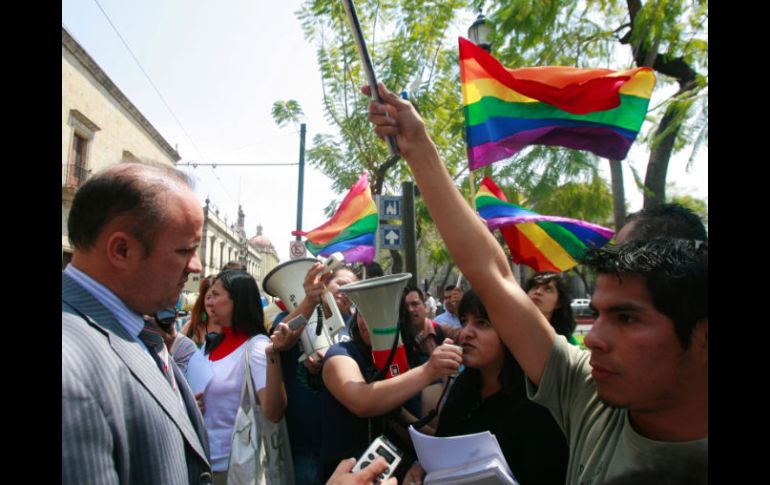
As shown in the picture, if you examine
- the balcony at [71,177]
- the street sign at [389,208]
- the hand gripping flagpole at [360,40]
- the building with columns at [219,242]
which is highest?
the balcony at [71,177]

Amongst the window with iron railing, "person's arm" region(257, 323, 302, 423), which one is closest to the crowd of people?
"person's arm" region(257, 323, 302, 423)

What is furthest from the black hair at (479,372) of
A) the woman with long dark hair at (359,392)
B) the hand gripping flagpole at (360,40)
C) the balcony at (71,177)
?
the balcony at (71,177)

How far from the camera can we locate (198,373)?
291 cm

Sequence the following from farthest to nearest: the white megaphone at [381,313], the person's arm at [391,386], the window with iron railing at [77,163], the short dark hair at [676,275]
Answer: the window with iron railing at [77,163], the white megaphone at [381,313], the person's arm at [391,386], the short dark hair at [676,275]

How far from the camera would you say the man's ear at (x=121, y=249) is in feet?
4.32

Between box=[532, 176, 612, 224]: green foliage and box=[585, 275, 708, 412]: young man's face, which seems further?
box=[532, 176, 612, 224]: green foliage

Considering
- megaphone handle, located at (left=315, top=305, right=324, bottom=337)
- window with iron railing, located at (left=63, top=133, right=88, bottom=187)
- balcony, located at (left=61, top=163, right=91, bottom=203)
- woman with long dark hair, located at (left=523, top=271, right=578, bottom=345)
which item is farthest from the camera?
window with iron railing, located at (left=63, top=133, right=88, bottom=187)

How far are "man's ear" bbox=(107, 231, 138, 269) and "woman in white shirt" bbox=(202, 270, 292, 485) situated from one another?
1.32m

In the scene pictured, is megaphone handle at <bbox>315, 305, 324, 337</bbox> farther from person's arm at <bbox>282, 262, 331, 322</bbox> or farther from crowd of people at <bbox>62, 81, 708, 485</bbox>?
crowd of people at <bbox>62, 81, 708, 485</bbox>

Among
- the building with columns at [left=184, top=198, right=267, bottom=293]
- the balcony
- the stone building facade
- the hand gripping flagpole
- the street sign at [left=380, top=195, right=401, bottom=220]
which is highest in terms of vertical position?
the stone building facade

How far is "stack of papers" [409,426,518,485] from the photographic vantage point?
5.18ft

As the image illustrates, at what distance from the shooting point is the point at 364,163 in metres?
11.0

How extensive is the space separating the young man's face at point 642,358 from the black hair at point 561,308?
2125 millimetres

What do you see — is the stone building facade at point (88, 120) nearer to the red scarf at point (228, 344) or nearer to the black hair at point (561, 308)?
the red scarf at point (228, 344)
